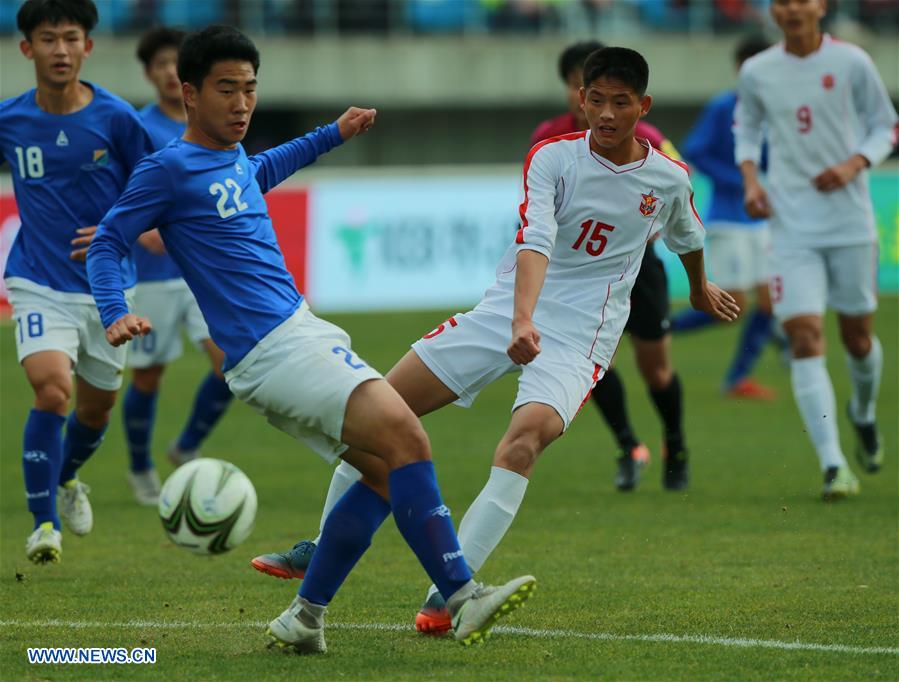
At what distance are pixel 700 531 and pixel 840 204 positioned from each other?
216 cm

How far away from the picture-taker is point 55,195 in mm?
7250

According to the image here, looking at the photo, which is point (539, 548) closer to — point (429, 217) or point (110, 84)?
point (429, 217)

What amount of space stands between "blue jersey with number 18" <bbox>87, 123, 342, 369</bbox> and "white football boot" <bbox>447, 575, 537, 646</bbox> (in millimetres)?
1081

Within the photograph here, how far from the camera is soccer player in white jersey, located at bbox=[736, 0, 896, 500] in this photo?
878 cm

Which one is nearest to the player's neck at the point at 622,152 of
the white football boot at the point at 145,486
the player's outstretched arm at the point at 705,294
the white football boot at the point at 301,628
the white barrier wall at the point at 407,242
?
the player's outstretched arm at the point at 705,294

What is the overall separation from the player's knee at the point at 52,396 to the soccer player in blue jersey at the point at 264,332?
5.85ft

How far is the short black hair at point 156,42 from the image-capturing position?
9500mm

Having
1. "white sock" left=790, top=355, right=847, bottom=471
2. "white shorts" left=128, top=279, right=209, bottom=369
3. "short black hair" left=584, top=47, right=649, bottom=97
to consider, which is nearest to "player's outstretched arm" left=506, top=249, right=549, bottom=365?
"short black hair" left=584, top=47, right=649, bottom=97

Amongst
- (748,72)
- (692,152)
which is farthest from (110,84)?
(748,72)

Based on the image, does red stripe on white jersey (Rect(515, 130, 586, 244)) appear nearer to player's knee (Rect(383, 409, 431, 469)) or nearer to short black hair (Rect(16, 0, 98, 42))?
player's knee (Rect(383, 409, 431, 469))

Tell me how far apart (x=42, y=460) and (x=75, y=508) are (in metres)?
0.73

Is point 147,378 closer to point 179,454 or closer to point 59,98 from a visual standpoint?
point 179,454

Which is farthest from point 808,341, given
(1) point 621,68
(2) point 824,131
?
(1) point 621,68

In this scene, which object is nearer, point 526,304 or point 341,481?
point 526,304
